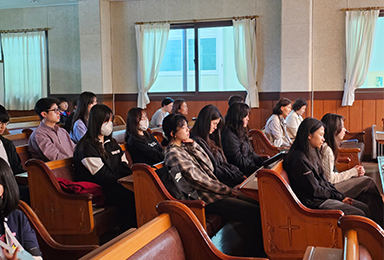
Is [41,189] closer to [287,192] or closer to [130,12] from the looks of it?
[287,192]

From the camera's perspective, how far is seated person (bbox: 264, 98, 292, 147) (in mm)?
5556

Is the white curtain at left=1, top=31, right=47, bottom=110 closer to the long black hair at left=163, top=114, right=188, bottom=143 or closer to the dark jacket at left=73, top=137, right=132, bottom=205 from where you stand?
the dark jacket at left=73, top=137, right=132, bottom=205

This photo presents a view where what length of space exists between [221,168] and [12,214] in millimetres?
2015

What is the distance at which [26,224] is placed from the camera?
1.60 meters

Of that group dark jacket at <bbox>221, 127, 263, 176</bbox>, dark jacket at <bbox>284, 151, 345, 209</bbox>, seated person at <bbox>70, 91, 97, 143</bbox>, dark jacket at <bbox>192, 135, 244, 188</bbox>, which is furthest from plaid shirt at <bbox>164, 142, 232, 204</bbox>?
seated person at <bbox>70, 91, 97, 143</bbox>

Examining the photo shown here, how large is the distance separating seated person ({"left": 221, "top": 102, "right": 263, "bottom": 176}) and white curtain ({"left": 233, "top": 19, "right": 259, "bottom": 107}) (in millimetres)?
3935

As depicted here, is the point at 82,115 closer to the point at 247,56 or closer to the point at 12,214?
the point at 12,214

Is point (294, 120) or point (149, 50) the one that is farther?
point (149, 50)

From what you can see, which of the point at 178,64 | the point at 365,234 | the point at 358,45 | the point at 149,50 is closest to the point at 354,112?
the point at 358,45

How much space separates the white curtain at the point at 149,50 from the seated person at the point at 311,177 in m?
5.58

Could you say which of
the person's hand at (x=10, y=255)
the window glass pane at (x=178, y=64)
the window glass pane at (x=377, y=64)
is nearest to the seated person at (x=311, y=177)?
the person's hand at (x=10, y=255)

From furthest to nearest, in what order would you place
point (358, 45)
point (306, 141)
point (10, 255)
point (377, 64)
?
point (377, 64) < point (358, 45) < point (306, 141) < point (10, 255)

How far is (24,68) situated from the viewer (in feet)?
29.1

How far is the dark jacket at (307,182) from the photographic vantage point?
2.73 m
